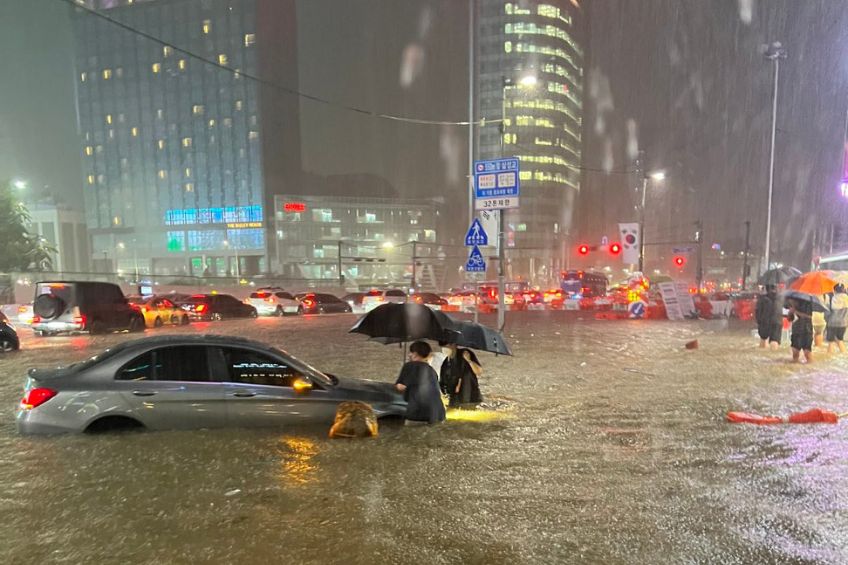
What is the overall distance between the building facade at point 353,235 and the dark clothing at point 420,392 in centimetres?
7782

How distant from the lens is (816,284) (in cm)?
1202

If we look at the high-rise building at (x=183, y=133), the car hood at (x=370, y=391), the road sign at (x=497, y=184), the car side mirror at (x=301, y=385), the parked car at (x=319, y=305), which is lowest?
the parked car at (x=319, y=305)

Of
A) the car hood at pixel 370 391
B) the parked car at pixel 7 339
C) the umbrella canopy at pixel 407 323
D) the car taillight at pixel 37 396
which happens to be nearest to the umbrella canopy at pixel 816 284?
the umbrella canopy at pixel 407 323

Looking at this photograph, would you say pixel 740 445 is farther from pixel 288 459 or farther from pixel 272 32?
pixel 272 32

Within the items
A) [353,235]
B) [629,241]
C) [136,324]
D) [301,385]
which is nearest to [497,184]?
[301,385]

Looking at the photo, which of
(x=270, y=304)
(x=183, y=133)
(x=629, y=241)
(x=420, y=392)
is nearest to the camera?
(x=420, y=392)

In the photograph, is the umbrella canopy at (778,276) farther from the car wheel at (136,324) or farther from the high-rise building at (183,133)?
the high-rise building at (183,133)

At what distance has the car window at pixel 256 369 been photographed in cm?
570

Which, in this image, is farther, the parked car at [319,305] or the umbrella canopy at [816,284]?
the parked car at [319,305]

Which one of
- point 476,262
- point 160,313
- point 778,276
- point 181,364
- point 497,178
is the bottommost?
point 160,313

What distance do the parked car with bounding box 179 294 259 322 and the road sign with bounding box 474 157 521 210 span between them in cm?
1662

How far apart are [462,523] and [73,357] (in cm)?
1223

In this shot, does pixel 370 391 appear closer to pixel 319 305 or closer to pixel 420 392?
pixel 420 392

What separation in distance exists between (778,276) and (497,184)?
7818mm
